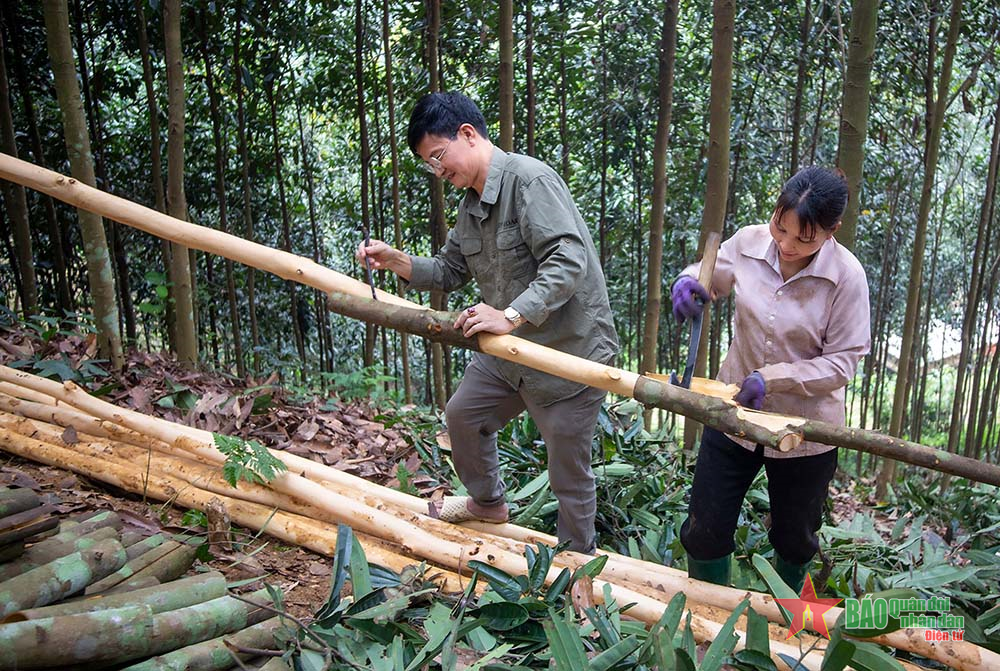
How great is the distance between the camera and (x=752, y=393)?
214 centimetres

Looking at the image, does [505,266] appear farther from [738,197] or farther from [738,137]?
[738,197]

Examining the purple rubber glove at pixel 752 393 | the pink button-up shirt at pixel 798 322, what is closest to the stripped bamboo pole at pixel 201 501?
the purple rubber glove at pixel 752 393

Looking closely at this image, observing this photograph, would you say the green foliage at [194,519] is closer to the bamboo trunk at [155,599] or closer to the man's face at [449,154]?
the bamboo trunk at [155,599]

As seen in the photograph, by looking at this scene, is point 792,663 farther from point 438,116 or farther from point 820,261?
point 438,116

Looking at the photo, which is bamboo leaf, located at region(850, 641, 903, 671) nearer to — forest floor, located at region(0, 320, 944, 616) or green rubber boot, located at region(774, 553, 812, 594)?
green rubber boot, located at region(774, 553, 812, 594)

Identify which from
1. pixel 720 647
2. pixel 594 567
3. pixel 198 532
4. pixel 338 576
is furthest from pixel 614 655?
pixel 198 532

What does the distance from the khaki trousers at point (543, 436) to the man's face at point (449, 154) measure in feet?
2.21

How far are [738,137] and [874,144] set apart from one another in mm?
1809

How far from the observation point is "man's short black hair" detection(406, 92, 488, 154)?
2.38 m

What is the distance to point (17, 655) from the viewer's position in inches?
60.4

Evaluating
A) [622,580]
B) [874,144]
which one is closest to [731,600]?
[622,580]

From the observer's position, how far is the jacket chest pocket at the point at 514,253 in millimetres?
2520

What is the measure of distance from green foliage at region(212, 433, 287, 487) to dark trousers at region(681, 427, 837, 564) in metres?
1.49

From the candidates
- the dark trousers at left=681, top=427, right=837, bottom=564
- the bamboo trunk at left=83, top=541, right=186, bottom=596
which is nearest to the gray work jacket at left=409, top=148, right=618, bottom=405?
the dark trousers at left=681, top=427, right=837, bottom=564
